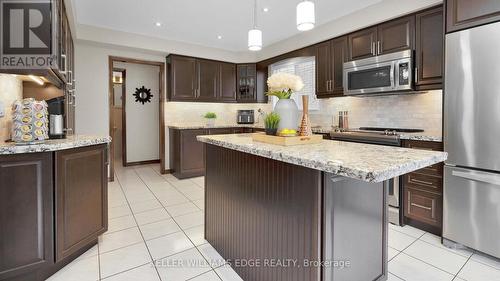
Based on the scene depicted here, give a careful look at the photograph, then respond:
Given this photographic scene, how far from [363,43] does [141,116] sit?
5.15m

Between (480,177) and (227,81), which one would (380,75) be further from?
(227,81)

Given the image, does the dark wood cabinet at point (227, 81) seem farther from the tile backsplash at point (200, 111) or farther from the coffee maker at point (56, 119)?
the coffee maker at point (56, 119)

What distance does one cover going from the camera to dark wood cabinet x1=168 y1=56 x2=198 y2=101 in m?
4.87

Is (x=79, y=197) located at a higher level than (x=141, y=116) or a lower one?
lower

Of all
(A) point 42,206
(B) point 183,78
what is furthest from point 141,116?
(A) point 42,206

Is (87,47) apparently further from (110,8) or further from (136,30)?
(110,8)

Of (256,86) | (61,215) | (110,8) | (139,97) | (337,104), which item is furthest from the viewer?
(139,97)

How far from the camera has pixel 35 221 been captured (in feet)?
5.53

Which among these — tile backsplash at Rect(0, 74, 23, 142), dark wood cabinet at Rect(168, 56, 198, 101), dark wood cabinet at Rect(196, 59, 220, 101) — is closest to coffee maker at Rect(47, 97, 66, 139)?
tile backsplash at Rect(0, 74, 23, 142)

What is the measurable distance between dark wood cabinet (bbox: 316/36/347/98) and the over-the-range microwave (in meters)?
0.21

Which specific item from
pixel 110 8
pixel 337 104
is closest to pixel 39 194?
pixel 110 8

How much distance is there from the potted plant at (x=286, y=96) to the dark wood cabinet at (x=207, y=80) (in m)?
3.64

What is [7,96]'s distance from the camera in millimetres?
2068

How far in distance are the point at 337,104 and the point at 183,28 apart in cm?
288
